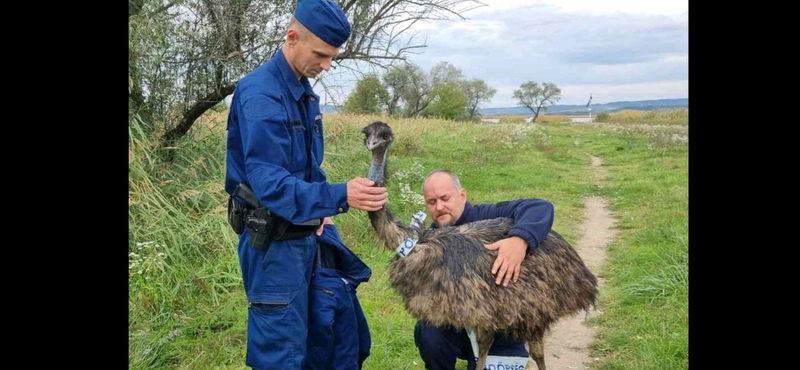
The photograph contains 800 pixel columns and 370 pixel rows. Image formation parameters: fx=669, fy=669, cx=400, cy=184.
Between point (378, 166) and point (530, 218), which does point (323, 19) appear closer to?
point (378, 166)

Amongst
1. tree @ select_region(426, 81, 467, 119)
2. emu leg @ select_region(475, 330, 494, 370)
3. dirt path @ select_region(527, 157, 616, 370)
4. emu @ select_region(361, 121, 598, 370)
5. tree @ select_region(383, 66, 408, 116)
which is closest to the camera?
emu @ select_region(361, 121, 598, 370)

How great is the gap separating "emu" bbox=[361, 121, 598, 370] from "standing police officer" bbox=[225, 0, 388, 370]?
50 centimetres

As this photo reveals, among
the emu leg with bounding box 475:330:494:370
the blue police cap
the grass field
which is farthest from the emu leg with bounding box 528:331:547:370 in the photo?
the blue police cap

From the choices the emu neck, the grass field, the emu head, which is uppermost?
the emu head

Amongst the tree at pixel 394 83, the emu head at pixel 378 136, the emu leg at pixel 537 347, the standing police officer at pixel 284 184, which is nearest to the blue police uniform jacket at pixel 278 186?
the standing police officer at pixel 284 184

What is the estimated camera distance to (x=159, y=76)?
25.7 ft

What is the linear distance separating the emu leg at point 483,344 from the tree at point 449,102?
21.5 meters

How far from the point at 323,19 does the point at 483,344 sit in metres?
1.97

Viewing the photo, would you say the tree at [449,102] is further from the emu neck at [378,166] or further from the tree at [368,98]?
the emu neck at [378,166]

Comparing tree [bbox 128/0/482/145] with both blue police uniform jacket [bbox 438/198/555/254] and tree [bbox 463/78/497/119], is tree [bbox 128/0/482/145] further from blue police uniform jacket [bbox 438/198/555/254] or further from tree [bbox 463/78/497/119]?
tree [bbox 463/78/497/119]

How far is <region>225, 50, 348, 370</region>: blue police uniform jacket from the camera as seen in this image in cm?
272

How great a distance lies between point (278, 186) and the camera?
2.69m

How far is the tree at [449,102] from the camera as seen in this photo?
26719 millimetres
